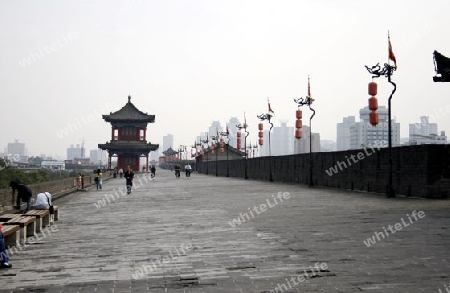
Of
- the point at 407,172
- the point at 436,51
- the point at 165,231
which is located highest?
the point at 436,51

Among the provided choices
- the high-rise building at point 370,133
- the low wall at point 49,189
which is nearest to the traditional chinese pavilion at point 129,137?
the low wall at point 49,189

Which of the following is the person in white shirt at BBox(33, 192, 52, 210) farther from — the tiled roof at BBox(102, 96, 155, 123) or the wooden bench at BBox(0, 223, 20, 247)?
the tiled roof at BBox(102, 96, 155, 123)

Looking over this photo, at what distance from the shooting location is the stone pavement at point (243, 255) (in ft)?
17.1

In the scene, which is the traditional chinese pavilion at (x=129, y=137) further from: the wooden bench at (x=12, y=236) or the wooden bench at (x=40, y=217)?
the wooden bench at (x=12, y=236)

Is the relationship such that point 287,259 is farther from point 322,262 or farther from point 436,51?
point 436,51

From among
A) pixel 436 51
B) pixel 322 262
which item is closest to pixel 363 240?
pixel 322 262

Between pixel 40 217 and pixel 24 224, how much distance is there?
1.54 metres

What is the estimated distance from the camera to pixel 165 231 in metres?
9.53

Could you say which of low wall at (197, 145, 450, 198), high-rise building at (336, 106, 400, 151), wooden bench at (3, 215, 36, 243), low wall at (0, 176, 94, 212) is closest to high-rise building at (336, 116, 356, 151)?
high-rise building at (336, 106, 400, 151)

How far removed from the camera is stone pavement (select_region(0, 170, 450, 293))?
206 inches

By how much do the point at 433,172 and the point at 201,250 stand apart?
12139 mm

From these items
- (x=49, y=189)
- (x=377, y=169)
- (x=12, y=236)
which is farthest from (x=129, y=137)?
(x=12, y=236)

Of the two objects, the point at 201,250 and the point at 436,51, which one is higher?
the point at 436,51

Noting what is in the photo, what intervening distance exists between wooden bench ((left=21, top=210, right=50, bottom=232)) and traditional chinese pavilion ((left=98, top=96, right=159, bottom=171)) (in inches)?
2400
